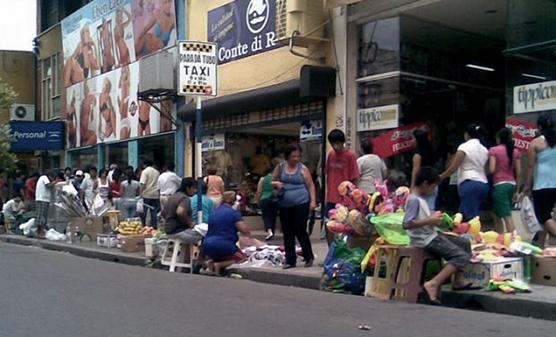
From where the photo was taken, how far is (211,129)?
61.8ft

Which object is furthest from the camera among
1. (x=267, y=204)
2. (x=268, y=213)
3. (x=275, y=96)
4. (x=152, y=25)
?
(x=152, y=25)

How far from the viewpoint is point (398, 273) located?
8141 mm

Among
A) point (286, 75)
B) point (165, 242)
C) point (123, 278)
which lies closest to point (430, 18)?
point (286, 75)

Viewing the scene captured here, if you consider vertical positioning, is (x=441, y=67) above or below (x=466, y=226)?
above

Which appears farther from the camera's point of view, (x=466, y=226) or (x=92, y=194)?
(x=92, y=194)

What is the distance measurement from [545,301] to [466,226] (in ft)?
4.98

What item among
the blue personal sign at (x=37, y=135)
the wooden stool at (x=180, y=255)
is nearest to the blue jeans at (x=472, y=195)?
the wooden stool at (x=180, y=255)

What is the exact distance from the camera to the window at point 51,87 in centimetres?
Answer: 3041

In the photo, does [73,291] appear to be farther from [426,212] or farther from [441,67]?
[441,67]

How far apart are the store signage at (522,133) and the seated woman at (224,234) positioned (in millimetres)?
4660

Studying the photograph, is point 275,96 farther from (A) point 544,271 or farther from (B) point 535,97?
(A) point 544,271

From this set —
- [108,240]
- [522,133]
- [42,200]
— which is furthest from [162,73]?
[522,133]

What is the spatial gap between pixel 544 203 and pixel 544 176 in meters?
0.34

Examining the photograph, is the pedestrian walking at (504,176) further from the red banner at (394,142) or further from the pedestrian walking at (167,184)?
the pedestrian walking at (167,184)
